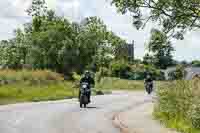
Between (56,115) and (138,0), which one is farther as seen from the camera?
(56,115)

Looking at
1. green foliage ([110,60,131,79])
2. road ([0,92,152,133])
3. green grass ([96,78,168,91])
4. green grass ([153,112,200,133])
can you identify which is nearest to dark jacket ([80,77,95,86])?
road ([0,92,152,133])

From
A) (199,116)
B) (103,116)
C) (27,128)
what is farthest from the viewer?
(103,116)

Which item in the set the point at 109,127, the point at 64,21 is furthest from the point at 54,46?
the point at 109,127

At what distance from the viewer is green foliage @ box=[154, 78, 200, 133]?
1920 cm

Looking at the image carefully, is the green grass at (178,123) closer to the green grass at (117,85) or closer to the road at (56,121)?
the road at (56,121)

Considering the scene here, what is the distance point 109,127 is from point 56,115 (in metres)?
5.30

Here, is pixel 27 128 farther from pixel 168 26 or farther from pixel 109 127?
pixel 168 26

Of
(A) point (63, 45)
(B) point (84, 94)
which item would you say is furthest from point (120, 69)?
(B) point (84, 94)

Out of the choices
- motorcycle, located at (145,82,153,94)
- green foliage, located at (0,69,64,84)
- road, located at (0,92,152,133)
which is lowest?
road, located at (0,92,152,133)

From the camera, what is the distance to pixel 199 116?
61.7ft

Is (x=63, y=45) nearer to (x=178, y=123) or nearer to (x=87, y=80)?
(x=87, y=80)

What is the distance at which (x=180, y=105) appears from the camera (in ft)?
73.6

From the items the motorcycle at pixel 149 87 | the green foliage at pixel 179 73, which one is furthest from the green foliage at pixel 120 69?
the green foliage at pixel 179 73

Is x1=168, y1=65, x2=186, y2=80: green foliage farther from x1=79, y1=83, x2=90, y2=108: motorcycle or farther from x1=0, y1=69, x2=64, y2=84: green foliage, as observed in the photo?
x1=0, y1=69, x2=64, y2=84: green foliage
